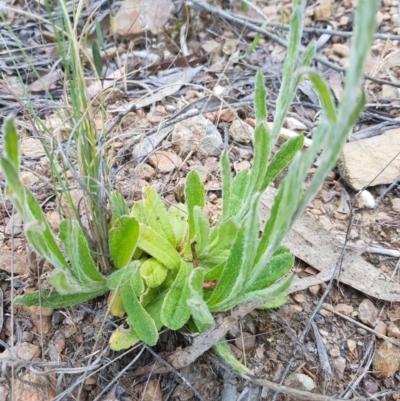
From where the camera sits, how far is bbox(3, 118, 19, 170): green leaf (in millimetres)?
694

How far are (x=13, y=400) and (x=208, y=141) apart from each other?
0.94 m

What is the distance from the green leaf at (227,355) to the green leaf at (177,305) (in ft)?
0.38

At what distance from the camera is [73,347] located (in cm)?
111

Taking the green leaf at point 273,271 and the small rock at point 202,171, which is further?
the small rock at point 202,171

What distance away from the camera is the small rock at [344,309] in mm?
1254

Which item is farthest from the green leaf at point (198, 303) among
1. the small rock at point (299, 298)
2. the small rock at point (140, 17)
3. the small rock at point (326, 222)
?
the small rock at point (140, 17)

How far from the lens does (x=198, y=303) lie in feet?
2.84

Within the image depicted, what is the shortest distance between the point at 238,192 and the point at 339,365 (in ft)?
1.61

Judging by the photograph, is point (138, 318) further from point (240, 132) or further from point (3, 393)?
point (240, 132)

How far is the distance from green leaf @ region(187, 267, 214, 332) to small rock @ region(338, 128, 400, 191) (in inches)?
30.5

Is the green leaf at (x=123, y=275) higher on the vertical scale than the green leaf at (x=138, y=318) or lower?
higher

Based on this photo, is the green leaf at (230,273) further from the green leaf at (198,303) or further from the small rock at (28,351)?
the small rock at (28,351)

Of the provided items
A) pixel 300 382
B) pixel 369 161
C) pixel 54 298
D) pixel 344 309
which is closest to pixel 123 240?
pixel 54 298

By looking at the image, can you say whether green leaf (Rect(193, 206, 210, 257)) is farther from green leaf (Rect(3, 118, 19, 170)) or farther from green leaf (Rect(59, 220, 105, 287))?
green leaf (Rect(3, 118, 19, 170))
